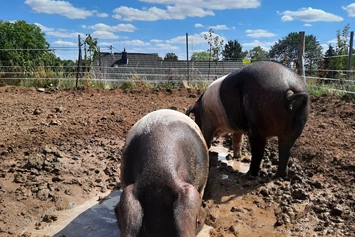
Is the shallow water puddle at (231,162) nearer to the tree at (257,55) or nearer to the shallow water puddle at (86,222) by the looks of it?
the shallow water puddle at (86,222)

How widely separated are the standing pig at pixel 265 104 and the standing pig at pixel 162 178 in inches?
61.8

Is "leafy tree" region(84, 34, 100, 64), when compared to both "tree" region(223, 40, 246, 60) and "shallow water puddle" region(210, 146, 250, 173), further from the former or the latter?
"tree" region(223, 40, 246, 60)

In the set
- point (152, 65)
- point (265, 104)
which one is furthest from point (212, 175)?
point (152, 65)

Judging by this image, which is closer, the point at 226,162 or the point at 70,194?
the point at 70,194

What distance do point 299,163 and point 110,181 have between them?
298cm

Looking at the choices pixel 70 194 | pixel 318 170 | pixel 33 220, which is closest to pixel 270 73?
pixel 318 170

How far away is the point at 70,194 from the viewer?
4820 millimetres

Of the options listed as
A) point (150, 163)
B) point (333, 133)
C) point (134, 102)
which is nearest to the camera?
point (150, 163)

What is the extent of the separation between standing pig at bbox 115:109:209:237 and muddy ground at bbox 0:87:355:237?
125cm

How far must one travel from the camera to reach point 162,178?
2.59m

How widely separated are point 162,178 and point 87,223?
1.96m

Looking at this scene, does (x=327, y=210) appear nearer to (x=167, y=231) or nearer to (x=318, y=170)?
(x=318, y=170)

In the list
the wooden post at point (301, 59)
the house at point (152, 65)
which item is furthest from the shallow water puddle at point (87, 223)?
the house at point (152, 65)

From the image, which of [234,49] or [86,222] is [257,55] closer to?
[234,49]
